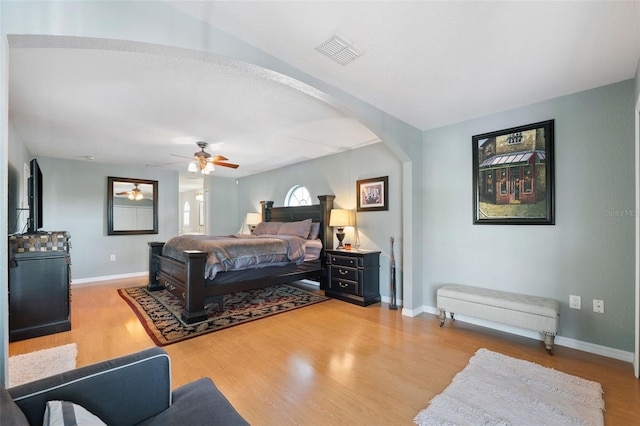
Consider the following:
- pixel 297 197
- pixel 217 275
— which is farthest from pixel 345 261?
pixel 297 197

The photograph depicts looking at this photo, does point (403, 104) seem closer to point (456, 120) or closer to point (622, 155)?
point (456, 120)

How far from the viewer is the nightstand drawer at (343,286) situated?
13.1 ft

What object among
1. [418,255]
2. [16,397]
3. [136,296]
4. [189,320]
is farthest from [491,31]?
[136,296]

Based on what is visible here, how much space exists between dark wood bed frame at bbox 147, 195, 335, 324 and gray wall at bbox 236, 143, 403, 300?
0.30 metres

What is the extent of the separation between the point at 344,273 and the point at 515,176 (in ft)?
8.12

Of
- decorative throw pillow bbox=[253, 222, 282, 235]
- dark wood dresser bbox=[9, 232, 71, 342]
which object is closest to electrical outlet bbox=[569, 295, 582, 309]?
decorative throw pillow bbox=[253, 222, 282, 235]

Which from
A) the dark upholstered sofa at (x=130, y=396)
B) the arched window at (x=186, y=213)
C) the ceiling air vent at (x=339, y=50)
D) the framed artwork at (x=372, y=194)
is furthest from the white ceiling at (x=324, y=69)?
the arched window at (x=186, y=213)

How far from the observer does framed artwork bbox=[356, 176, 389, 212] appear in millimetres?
4141

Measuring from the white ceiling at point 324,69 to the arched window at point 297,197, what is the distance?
1862mm

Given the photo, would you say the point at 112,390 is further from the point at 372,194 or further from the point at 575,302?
the point at 372,194

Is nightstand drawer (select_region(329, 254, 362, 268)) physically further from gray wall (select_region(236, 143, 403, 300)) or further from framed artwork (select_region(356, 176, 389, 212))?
framed artwork (select_region(356, 176, 389, 212))

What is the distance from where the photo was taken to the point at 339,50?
1.94 m

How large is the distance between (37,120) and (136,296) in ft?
8.74

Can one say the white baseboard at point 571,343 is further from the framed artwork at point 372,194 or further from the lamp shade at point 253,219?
the lamp shade at point 253,219
